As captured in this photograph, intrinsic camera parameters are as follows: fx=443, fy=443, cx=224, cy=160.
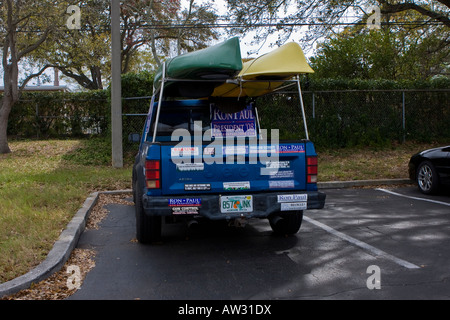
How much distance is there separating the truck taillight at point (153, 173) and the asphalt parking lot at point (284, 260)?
887mm

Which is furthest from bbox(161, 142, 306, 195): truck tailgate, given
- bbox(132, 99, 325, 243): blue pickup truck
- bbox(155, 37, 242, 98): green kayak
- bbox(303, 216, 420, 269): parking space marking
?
bbox(303, 216, 420, 269): parking space marking

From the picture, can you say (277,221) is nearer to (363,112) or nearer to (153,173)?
(153,173)

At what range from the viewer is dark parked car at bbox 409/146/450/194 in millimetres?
8789

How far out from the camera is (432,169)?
9.07m

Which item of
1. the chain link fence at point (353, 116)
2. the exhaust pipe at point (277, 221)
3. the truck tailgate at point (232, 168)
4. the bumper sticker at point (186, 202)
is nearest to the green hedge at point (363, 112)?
the chain link fence at point (353, 116)

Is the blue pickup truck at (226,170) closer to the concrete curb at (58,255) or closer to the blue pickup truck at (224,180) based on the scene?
the blue pickup truck at (224,180)

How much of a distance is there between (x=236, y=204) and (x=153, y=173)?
3.29 ft

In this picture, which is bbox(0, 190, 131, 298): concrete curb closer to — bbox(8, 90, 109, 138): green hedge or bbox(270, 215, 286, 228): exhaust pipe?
bbox(270, 215, 286, 228): exhaust pipe

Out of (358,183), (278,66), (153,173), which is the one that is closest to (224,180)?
(153,173)

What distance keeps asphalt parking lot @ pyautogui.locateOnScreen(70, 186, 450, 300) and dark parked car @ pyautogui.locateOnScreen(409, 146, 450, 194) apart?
1432 mm

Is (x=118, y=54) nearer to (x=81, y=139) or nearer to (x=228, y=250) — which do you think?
(x=81, y=139)

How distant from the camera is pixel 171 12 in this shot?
87.7ft

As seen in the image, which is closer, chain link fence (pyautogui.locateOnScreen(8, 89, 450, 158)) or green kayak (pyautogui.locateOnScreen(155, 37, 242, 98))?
green kayak (pyautogui.locateOnScreen(155, 37, 242, 98))

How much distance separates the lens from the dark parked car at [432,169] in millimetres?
8789
